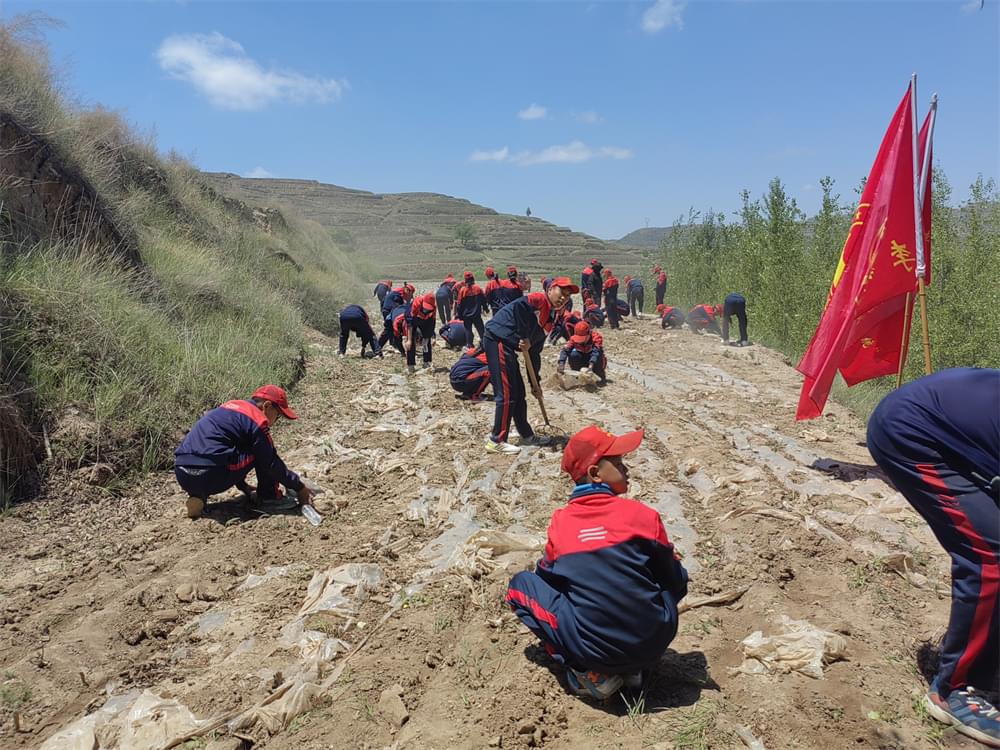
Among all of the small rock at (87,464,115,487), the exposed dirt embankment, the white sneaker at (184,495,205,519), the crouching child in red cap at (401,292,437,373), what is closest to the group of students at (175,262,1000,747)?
the white sneaker at (184,495,205,519)

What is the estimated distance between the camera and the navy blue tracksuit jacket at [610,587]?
2.46 m

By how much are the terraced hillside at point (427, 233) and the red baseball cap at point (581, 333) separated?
3838 cm

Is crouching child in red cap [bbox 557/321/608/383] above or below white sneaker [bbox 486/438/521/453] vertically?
above

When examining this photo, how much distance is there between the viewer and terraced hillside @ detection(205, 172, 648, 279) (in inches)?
2266

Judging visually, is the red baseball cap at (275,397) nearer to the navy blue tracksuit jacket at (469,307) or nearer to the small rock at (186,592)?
the small rock at (186,592)

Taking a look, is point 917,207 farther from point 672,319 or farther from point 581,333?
point 672,319

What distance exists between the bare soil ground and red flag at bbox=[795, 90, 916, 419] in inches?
36.7

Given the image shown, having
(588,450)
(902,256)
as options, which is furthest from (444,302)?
(588,450)

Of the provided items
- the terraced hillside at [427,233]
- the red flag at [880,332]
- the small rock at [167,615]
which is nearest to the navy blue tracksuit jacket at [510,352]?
the red flag at [880,332]

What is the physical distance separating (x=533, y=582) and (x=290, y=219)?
26.7 meters

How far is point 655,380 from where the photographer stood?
10.5 metres

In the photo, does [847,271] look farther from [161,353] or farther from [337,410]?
[161,353]

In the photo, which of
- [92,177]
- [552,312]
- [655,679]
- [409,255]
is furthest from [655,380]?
[409,255]

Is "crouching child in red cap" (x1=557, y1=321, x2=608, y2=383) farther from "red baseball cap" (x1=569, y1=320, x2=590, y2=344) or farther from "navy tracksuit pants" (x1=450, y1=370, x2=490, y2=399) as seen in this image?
"navy tracksuit pants" (x1=450, y1=370, x2=490, y2=399)
